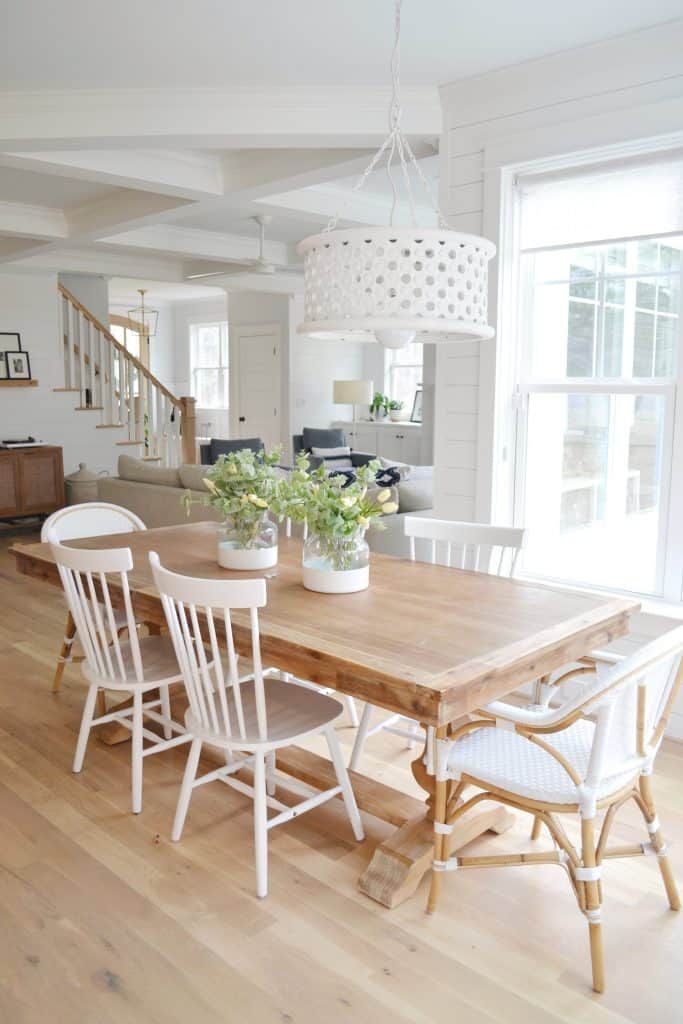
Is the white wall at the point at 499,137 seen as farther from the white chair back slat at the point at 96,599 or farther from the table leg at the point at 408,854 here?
the white chair back slat at the point at 96,599

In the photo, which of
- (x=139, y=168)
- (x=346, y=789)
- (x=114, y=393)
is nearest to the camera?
(x=346, y=789)

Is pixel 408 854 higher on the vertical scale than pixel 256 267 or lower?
lower

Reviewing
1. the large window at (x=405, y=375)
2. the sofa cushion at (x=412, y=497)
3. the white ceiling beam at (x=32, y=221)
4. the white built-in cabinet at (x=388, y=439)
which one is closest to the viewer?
the sofa cushion at (x=412, y=497)

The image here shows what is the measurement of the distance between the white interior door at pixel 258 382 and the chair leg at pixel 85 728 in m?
8.15

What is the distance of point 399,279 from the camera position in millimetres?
2121

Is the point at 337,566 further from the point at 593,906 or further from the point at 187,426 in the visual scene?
the point at 187,426

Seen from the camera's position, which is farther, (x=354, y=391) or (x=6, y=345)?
(x=354, y=391)

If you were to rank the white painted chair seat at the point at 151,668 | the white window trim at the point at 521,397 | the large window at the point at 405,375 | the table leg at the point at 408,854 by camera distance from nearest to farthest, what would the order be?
1. the table leg at the point at 408,854
2. the white painted chair seat at the point at 151,668
3. the white window trim at the point at 521,397
4. the large window at the point at 405,375

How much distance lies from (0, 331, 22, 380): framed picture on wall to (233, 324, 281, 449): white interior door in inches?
136

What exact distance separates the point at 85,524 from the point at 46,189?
3496mm

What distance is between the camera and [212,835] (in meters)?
2.72

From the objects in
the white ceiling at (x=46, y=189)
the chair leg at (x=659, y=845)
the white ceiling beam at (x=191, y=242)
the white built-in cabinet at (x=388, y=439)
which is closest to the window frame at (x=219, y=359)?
the white built-in cabinet at (x=388, y=439)

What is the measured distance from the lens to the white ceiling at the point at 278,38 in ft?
9.90

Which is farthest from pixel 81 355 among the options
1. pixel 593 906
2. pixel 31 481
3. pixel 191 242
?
Answer: pixel 593 906
